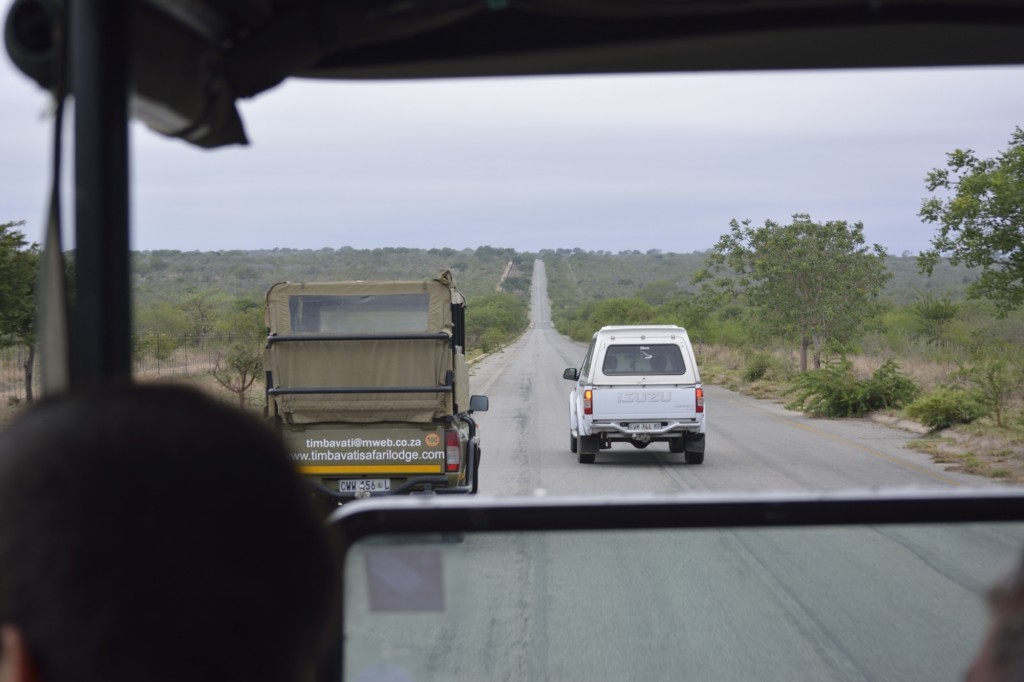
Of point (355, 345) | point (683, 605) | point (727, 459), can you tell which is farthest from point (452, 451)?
point (727, 459)

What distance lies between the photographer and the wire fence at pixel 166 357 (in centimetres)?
1394

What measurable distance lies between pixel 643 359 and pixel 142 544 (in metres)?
16.8

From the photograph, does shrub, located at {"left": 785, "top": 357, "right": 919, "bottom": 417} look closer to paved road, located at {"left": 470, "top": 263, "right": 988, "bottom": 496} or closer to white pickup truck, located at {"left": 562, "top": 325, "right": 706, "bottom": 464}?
paved road, located at {"left": 470, "top": 263, "right": 988, "bottom": 496}

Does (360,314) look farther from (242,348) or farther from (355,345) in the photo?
(242,348)

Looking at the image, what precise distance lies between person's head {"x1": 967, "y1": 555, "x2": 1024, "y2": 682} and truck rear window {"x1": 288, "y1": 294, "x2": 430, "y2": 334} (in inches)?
405

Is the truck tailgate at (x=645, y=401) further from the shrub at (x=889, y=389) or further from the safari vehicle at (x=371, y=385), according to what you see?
the shrub at (x=889, y=389)

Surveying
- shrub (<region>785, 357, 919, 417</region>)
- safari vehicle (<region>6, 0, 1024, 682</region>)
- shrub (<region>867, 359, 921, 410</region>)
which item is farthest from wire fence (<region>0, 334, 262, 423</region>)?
shrub (<region>867, 359, 921, 410</region>)

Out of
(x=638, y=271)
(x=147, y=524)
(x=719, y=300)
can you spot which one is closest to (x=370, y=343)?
(x=147, y=524)

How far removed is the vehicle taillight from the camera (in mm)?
10541

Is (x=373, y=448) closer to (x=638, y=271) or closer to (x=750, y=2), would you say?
(x=750, y=2)

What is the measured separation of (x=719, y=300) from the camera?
1809 inches

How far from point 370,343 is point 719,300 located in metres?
36.5

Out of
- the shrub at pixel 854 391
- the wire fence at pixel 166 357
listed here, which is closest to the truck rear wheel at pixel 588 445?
the wire fence at pixel 166 357

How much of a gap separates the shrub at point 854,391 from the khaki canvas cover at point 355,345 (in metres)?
17.3
